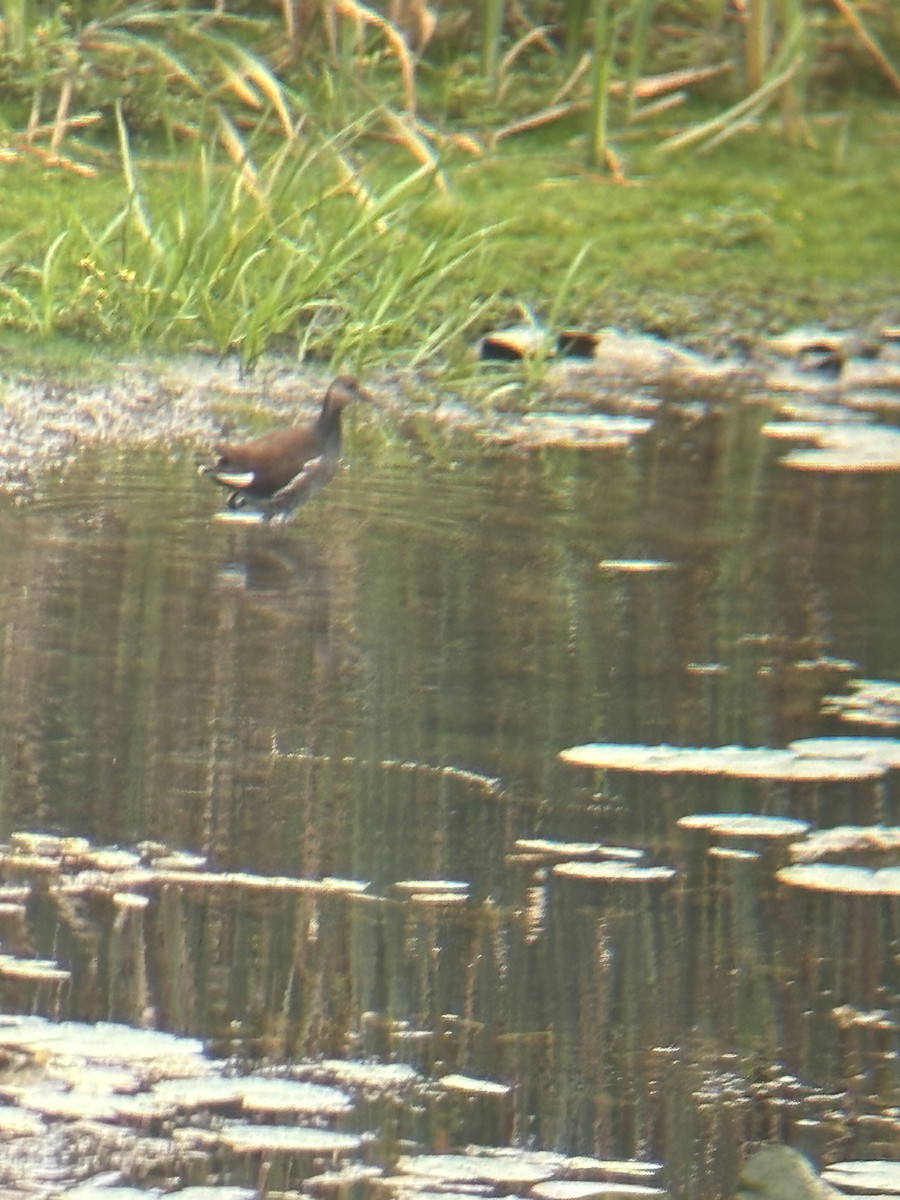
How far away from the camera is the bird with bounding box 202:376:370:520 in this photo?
304 inches

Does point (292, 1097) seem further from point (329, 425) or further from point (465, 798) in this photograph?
point (329, 425)

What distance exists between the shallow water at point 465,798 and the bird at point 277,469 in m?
0.12

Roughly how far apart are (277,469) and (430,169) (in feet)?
11.8

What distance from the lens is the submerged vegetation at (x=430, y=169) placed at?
34.1 ft

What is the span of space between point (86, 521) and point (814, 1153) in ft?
14.1

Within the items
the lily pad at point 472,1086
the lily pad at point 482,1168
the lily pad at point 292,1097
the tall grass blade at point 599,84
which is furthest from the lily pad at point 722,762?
the tall grass blade at point 599,84

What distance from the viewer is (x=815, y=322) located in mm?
12477

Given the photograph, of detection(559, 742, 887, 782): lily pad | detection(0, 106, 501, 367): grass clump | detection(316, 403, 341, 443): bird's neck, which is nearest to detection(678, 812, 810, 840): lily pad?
detection(559, 742, 887, 782): lily pad

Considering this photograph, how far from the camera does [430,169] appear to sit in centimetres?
1100

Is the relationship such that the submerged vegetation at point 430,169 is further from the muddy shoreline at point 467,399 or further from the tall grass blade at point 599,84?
the muddy shoreline at point 467,399

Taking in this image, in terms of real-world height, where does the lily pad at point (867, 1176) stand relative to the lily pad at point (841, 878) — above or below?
above

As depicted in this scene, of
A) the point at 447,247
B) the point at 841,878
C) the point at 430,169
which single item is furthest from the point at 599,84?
the point at 841,878

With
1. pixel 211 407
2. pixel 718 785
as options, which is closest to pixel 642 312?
pixel 211 407

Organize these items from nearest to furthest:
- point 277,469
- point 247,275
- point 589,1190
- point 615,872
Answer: point 589,1190
point 615,872
point 277,469
point 247,275
